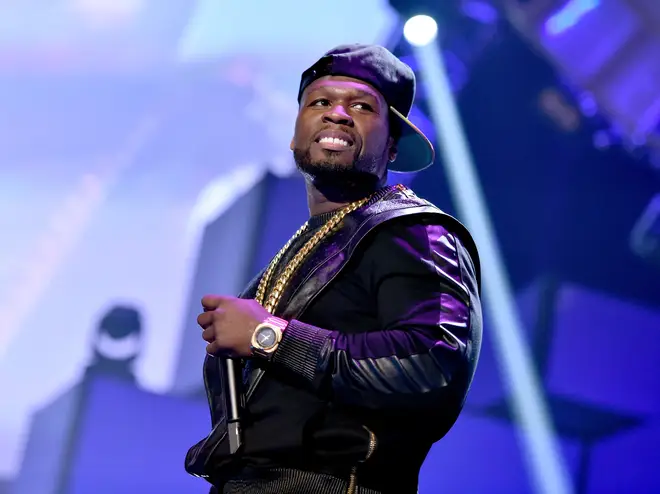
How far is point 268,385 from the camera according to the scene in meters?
1.79

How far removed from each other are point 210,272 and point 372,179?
→ 4939mm

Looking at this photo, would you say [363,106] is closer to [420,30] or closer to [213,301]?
[213,301]

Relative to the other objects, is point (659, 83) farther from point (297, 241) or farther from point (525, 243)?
point (297, 241)

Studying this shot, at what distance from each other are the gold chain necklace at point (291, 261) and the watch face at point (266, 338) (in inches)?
7.3

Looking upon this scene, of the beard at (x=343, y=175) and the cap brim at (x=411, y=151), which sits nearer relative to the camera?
the beard at (x=343, y=175)

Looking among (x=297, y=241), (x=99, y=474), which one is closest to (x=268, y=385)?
(x=297, y=241)

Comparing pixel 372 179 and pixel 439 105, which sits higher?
pixel 439 105

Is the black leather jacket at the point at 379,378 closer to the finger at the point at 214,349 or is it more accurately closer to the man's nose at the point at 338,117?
the finger at the point at 214,349

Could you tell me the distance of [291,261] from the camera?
199cm

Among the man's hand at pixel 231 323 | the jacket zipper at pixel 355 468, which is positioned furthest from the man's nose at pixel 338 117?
the jacket zipper at pixel 355 468

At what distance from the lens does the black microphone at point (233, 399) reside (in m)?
1.71

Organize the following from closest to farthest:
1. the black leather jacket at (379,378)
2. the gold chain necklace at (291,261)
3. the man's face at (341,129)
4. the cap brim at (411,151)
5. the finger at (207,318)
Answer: the black leather jacket at (379,378) < the finger at (207,318) < the gold chain necklace at (291,261) < the man's face at (341,129) < the cap brim at (411,151)

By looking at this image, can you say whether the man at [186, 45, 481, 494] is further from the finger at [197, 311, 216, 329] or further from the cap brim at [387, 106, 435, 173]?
the cap brim at [387, 106, 435, 173]

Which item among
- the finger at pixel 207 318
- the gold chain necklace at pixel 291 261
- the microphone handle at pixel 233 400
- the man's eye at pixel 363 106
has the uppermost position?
the man's eye at pixel 363 106
